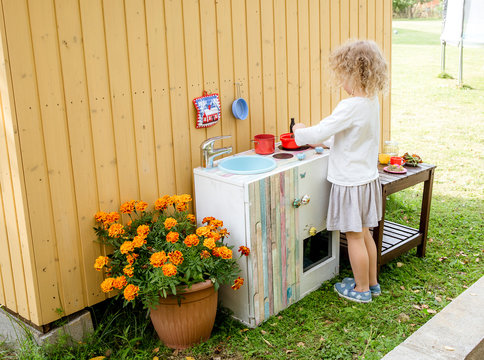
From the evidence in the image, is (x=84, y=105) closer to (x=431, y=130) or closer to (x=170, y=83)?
(x=170, y=83)

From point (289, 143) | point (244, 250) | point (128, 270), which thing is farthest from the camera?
point (289, 143)

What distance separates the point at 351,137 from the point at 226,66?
949 mm

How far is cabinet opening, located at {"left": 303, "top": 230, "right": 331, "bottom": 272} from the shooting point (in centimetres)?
381

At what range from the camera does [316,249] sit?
12.8ft

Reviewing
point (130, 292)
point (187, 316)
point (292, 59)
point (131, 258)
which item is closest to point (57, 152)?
point (131, 258)

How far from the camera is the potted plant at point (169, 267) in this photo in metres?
2.93

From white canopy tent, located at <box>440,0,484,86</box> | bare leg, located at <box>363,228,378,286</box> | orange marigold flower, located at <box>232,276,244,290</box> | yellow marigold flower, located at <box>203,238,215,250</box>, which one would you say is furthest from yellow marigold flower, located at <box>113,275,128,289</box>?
white canopy tent, located at <box>440,0,484,86</box>

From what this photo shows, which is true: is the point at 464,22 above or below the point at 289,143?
above

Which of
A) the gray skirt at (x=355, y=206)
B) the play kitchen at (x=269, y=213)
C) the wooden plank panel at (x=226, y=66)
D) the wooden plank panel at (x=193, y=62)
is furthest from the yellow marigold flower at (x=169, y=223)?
the gray skirt at (x=355, y=206)

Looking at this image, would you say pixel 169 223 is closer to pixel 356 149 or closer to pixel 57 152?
pixel 57 152

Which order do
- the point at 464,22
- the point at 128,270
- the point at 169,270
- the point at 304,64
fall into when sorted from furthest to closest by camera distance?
the point at 464,22
the point at 304,64
the point at 128,270
the point at 169,270

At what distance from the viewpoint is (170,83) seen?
11.0ft

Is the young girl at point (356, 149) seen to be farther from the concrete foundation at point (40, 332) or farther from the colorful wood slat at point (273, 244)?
the concrete foundation at point (40, 332)

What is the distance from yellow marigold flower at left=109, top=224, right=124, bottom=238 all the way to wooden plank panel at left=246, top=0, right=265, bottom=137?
130cm
